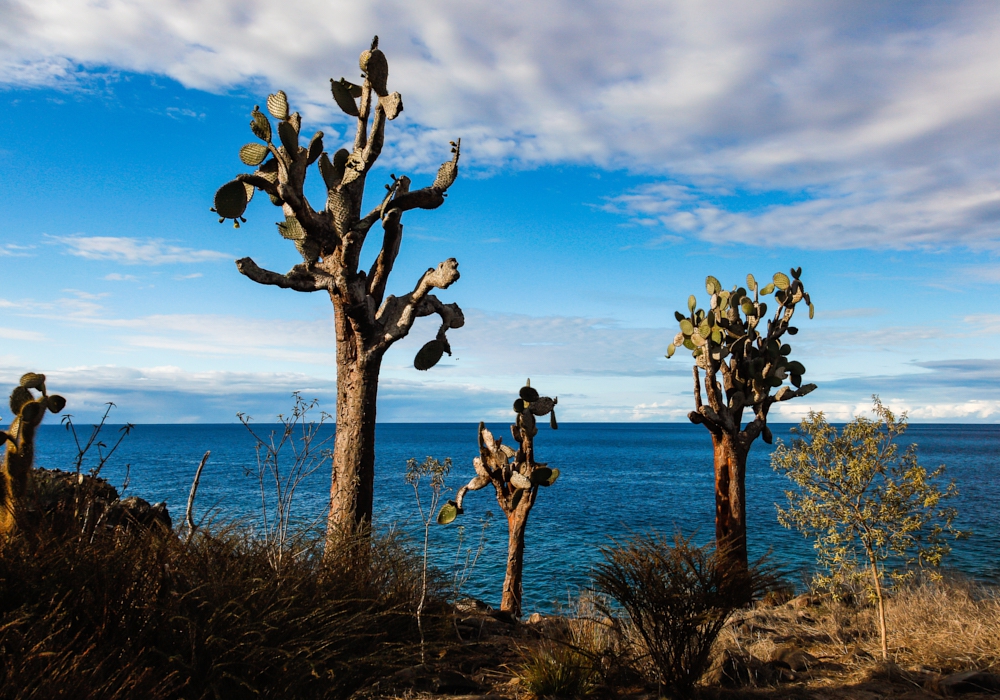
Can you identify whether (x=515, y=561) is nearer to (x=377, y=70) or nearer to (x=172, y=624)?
(x=172, y=624)

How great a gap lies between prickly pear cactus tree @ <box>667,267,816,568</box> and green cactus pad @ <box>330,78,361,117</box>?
7.72 metres

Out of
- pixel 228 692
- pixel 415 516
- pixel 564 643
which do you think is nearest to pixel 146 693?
pixel 228 692

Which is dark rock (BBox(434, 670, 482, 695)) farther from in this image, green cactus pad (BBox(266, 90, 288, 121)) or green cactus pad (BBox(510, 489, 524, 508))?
green cactus pad (BBox(266, 90, 288, 121))

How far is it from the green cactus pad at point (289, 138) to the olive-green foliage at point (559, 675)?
619cm

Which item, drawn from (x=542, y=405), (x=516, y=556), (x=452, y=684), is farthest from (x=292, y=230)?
(x=516, y=556)

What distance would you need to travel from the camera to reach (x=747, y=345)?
12953 millimetres

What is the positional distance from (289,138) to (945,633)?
34.2 feet

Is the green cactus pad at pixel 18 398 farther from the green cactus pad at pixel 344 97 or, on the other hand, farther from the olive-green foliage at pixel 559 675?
the olive-green foliage at pixel 559 675

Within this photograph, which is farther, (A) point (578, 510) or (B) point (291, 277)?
(A) point (578, 510)

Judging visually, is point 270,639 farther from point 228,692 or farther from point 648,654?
point 648,654

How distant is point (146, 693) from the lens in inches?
150

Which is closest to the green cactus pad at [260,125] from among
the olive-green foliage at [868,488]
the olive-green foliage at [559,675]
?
the olive-green foliage at [559,675]

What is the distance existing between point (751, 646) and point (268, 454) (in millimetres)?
6686

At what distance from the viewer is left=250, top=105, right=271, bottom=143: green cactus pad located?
26.0 ft
